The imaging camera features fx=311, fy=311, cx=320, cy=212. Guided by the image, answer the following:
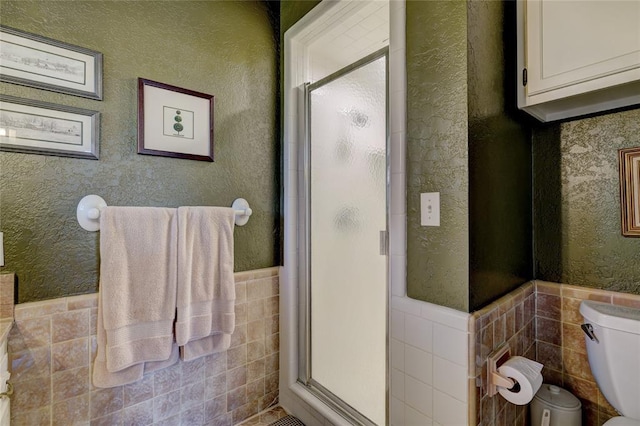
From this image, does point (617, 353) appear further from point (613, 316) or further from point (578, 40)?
point (578, 40)

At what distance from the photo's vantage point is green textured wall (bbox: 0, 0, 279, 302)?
109 cm

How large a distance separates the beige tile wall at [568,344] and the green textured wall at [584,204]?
2.0 inches

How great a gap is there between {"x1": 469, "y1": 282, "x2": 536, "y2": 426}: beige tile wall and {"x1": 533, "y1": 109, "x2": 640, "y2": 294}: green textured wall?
201mm

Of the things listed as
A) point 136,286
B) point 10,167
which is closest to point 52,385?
point 136,286

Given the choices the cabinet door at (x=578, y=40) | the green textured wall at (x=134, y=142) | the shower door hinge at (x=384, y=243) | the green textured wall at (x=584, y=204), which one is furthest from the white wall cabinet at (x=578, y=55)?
the green textured wall at (x=134, y=142)

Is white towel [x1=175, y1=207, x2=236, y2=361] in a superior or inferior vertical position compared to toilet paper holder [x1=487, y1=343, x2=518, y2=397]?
superior

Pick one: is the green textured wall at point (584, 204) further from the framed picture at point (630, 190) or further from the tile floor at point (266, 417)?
the tile floor at point (266, 417)

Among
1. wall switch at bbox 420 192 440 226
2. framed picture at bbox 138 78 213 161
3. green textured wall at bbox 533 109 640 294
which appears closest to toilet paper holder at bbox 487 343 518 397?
wall switch at bbox 420 192 440 226

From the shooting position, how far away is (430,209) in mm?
1088

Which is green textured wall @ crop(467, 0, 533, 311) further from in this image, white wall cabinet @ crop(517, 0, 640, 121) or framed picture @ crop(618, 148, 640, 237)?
framed picture @ crop(618, 148, 640, 237)

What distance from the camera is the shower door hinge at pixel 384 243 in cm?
134

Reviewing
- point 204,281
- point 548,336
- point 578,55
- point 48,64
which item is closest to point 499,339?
point 548,336

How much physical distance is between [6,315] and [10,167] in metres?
0.49

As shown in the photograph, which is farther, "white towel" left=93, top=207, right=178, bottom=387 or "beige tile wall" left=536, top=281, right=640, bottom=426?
"beige tile wall" left=536, top=281, right=640, bottom=426
